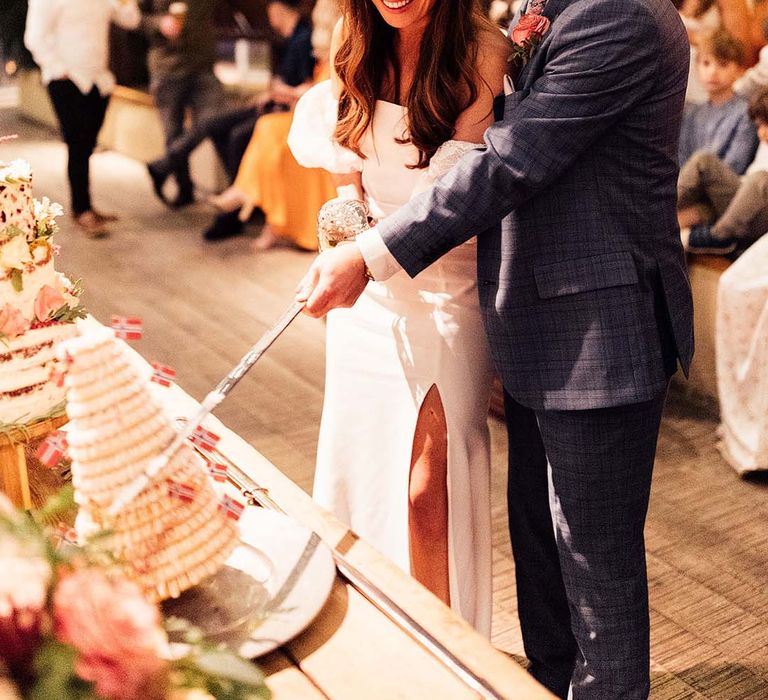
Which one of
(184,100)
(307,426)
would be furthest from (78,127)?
(307,426)

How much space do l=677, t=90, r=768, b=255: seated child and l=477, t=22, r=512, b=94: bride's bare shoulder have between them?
2.03 meters

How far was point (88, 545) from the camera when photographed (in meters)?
1.00

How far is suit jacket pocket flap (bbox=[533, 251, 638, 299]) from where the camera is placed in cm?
158

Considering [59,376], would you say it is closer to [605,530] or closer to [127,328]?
[127,328]

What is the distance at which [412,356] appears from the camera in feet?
6.28

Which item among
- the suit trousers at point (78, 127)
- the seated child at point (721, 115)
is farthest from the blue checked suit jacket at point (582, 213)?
the suit trousers at point (78, 127)

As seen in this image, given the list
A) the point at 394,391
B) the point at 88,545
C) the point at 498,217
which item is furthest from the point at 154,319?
the point at 88,545

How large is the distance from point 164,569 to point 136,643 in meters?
0.40

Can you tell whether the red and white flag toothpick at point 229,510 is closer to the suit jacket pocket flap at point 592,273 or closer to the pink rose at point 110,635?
the pink rose at point 110,635

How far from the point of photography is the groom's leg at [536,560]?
1.97 metres

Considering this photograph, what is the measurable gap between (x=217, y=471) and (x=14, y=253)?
499mm

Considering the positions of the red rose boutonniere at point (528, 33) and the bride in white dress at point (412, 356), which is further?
the bride in white dress at point (412, 356)

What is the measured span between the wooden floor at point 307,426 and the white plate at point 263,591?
3.64 ft

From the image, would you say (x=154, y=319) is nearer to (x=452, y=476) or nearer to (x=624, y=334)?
(x=452, y=476)
